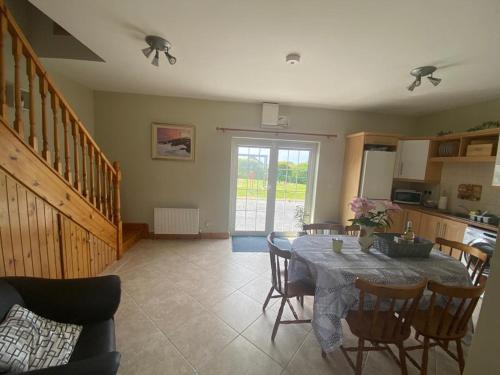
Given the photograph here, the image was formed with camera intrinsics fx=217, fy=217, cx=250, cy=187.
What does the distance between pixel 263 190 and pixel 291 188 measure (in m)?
0.54

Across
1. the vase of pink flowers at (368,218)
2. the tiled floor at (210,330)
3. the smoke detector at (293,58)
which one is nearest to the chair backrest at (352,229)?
the vase of pink flowers at (368,218)

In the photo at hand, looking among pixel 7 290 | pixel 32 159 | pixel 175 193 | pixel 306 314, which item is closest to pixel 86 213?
pixel 32 159

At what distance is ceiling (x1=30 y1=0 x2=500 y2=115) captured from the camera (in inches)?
56.2

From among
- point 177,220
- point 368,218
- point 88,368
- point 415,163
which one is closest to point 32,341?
point 88,368

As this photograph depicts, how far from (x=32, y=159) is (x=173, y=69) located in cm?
162

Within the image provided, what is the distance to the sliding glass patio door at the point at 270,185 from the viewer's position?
3947mm

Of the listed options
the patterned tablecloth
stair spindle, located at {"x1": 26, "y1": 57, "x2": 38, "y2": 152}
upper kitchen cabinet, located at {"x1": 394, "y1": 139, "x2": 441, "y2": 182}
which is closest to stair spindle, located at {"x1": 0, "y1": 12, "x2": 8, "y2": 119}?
stair spindle, located at {"x1": 26, "y1": 57, "x2": 38, "y2": 152}

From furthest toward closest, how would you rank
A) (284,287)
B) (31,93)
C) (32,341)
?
(284,287) < (31,93) < (32,341)

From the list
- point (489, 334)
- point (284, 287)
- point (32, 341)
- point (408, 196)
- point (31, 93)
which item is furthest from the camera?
point (408, 196)

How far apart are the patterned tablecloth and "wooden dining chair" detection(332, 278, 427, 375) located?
0.11 m

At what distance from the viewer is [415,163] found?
3504 mm

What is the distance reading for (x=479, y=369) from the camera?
0.84 m

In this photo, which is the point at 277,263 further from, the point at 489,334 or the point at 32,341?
the point at 32,341

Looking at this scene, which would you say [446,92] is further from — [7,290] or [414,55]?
[7,290]
